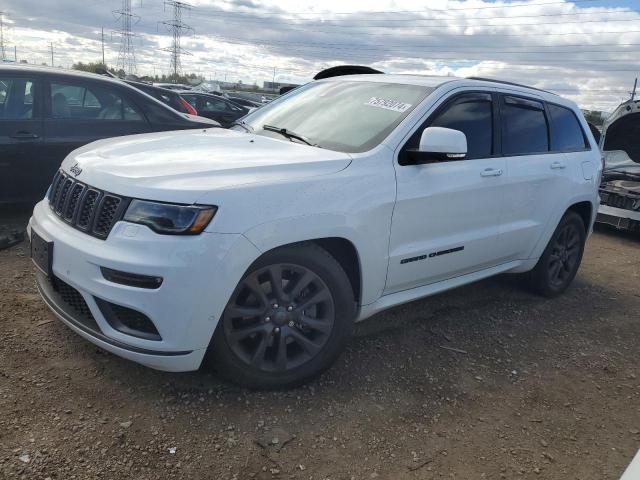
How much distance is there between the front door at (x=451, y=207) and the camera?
330cm

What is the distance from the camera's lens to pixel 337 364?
340cm

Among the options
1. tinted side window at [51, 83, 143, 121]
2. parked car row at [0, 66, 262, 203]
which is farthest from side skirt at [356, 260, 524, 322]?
tinted side window at [51, 83, 143, 121]

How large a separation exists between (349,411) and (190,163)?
1547 mm

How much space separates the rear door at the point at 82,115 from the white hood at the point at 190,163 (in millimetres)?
2271

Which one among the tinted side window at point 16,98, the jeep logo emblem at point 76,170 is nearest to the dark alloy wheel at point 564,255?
the jeep logo emblem at point 76,170

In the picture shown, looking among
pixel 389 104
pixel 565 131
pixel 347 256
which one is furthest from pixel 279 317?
A: pixel 565 131

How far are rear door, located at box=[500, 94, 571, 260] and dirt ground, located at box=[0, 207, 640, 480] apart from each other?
2.60 feet

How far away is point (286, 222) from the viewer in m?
2.71

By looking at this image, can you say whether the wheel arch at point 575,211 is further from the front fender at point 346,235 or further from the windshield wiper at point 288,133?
the windshield wiper at point 288,133

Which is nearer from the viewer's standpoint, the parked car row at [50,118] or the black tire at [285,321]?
the black tire at [285,321]

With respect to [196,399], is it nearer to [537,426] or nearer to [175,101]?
[537,426]

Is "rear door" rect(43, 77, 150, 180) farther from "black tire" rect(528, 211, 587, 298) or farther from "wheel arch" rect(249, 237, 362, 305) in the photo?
"black tire" rect(528, 211, 587, 298)

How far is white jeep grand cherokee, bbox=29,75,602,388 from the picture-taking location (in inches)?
99.9

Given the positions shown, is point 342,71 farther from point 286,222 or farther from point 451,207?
point 286,222
